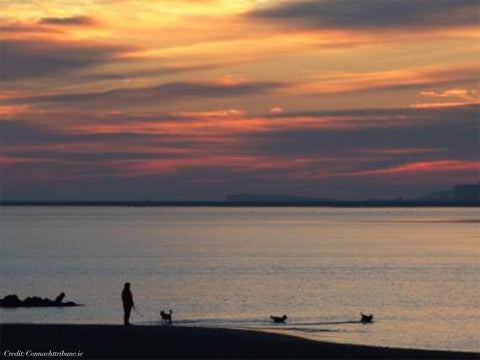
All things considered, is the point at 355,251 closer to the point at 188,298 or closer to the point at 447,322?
the point at 188,298

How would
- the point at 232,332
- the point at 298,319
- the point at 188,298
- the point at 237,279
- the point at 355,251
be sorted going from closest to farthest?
the point at 232,332 < the point at 298,319 < the point at 188,298 < the point at 237,279 < the point at 355,251

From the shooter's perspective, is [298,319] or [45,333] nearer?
[45,333]

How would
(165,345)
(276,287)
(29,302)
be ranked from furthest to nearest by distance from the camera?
(276,287) < (29,302) < (165,345)

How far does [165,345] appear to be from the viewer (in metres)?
27.2

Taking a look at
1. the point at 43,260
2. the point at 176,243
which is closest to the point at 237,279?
the point at 43,260

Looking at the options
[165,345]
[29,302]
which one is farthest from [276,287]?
[165,345]

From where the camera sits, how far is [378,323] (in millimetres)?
43344

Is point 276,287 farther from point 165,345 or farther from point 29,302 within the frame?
point 165,345

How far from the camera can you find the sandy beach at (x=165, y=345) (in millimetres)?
25844

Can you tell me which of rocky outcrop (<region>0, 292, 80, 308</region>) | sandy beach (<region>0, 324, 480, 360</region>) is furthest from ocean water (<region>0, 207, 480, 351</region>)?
sandy beach (<region>0, 324, 480, 360</region>)

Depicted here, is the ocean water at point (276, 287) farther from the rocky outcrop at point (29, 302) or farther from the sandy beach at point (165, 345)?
the sandy beach at point (165, 345)

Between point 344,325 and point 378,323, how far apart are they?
1.84 meters

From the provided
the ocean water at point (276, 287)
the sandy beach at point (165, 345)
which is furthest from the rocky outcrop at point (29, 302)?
the sandy beach at point (165, 345)

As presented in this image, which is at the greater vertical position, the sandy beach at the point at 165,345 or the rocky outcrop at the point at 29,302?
the sandy beach at the point at 165,345
